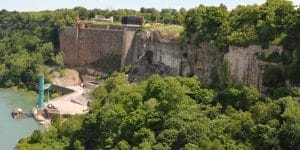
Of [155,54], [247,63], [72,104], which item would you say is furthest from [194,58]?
[72,104]

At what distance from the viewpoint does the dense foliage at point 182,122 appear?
75.8ft

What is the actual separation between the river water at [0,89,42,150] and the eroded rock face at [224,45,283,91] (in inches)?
490

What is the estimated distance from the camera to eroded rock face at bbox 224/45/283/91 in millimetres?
29188

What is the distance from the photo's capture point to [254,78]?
29641 millimetres

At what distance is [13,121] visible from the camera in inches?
1725

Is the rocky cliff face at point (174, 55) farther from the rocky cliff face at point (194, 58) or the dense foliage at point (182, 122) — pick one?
the dense foliage at point (182, 122)

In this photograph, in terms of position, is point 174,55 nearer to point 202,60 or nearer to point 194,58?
point 194,58

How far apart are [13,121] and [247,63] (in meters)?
19.4

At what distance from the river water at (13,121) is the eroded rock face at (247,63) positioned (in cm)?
1244

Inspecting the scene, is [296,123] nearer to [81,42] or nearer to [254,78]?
[254,78]

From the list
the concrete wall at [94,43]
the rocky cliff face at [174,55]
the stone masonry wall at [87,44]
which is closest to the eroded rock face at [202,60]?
the rocky cliff face at [174,55]

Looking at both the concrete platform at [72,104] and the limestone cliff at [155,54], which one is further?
the concrete platform at [72,104]

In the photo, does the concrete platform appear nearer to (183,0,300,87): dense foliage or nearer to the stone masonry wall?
the stone masonry wall

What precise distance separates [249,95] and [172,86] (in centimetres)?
330
